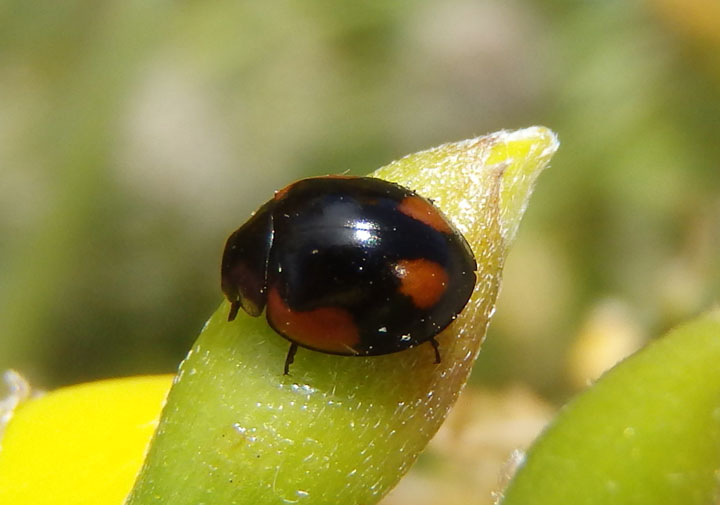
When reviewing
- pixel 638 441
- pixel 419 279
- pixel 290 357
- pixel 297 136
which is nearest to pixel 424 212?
pixel 419 279

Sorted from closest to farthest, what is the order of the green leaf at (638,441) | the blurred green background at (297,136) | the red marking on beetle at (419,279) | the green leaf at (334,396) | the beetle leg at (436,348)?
the green leaf at (638,441), the green leaf at (334,396), the beetle leg at (436,348), the red marking on beetle at (419,279), the blurred green background at (297,136)

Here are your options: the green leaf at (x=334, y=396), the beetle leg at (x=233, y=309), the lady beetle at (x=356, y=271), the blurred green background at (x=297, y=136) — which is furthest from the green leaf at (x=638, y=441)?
the blurred green background at (x=297, y=136)

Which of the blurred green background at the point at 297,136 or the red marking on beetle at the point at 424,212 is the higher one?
the red marking on beetle at the point at 424,212

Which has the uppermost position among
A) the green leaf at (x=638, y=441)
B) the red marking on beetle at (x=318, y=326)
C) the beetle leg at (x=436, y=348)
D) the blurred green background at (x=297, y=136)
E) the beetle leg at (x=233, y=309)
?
the green leaf at (x=638, y=441)

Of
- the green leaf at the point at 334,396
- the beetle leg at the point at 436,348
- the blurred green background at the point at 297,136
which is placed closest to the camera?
the green leaf at the point at 334,396

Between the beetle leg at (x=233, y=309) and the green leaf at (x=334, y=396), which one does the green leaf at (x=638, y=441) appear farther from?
the beetle leg at (x=233, y=309)

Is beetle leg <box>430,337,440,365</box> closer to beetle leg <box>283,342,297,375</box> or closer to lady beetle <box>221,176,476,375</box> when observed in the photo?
lady beetle <box>221,176,476,375</box>

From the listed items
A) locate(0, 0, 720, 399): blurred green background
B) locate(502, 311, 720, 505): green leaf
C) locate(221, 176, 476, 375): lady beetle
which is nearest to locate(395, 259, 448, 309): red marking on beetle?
locate(221, 176, 476, 375): lady beetle
